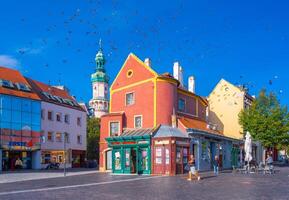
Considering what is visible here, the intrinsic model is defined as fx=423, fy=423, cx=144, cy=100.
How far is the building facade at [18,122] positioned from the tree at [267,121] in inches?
1058

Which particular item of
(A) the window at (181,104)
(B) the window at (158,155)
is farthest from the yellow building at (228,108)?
(B) the window at (158,155)

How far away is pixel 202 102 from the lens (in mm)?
50688

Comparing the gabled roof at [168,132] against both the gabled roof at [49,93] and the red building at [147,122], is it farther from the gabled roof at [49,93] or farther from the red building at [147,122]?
the gabled roof at [49,93]

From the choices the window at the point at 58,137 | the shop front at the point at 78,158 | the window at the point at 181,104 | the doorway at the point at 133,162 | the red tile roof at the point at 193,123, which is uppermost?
the window at the point at 181,104

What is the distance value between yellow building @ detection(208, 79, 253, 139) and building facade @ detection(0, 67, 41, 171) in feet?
78.8

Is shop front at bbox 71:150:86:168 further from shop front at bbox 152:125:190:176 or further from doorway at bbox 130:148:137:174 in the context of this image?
shop front at bbox 152:125:190:176

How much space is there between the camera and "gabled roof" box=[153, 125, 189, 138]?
122 ft

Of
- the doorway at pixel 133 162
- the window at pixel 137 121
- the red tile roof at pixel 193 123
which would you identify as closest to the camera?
the doorway at pixel 133 162

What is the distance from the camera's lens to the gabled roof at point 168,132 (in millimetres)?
37147

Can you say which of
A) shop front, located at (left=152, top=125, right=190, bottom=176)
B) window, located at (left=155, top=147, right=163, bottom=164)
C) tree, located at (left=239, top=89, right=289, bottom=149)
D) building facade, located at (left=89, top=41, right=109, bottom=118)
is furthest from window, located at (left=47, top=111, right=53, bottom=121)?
building facade, located at (left=89, top=41, right=109, bottom=118)

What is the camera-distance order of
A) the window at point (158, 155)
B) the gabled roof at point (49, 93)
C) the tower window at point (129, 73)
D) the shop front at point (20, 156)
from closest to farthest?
1. the window at point (158, 155)
2. the tower window at point (129, 73)
3. the shop front at point (20, 156)
4. the gabled roof at point (49, 93)

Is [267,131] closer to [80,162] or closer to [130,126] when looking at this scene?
[130,126]

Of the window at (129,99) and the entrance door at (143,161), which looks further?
the window at (129,99)

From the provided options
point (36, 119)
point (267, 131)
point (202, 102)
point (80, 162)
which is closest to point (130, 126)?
point (202, 102)
